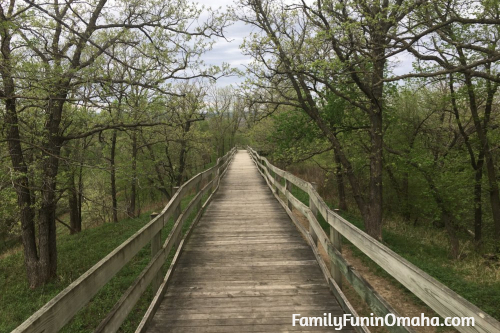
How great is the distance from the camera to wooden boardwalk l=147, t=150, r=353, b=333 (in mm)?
3115

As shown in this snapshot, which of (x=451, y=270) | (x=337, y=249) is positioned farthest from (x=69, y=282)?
(x=451, y=270)

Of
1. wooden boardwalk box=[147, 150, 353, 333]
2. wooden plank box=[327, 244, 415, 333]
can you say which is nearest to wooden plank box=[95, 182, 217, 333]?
wooden boardwalk box=[147, 150, 353, 333]

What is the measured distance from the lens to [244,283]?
3.96m

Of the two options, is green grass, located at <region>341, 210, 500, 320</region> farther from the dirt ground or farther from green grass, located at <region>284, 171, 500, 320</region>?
the dirt ground

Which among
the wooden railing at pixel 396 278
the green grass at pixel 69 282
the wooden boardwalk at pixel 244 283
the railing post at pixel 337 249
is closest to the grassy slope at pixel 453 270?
the wooden boardwalk at pixel 244 283

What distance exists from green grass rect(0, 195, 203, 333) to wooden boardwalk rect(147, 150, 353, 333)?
1.56 metres

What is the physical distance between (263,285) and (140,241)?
5.63ft

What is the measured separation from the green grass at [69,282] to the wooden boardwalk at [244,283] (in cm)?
156

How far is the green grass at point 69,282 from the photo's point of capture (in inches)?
218

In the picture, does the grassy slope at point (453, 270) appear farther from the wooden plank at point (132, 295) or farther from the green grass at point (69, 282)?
the green grass at point (69, 282)

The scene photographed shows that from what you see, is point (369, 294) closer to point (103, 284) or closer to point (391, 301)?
point (103, 284)

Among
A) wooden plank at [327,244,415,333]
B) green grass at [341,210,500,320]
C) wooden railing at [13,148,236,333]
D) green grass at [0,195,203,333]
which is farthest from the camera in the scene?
green grass at [0,195,203,333]

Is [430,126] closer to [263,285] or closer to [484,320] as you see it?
[263,285]

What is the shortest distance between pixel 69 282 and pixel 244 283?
22.4ft
